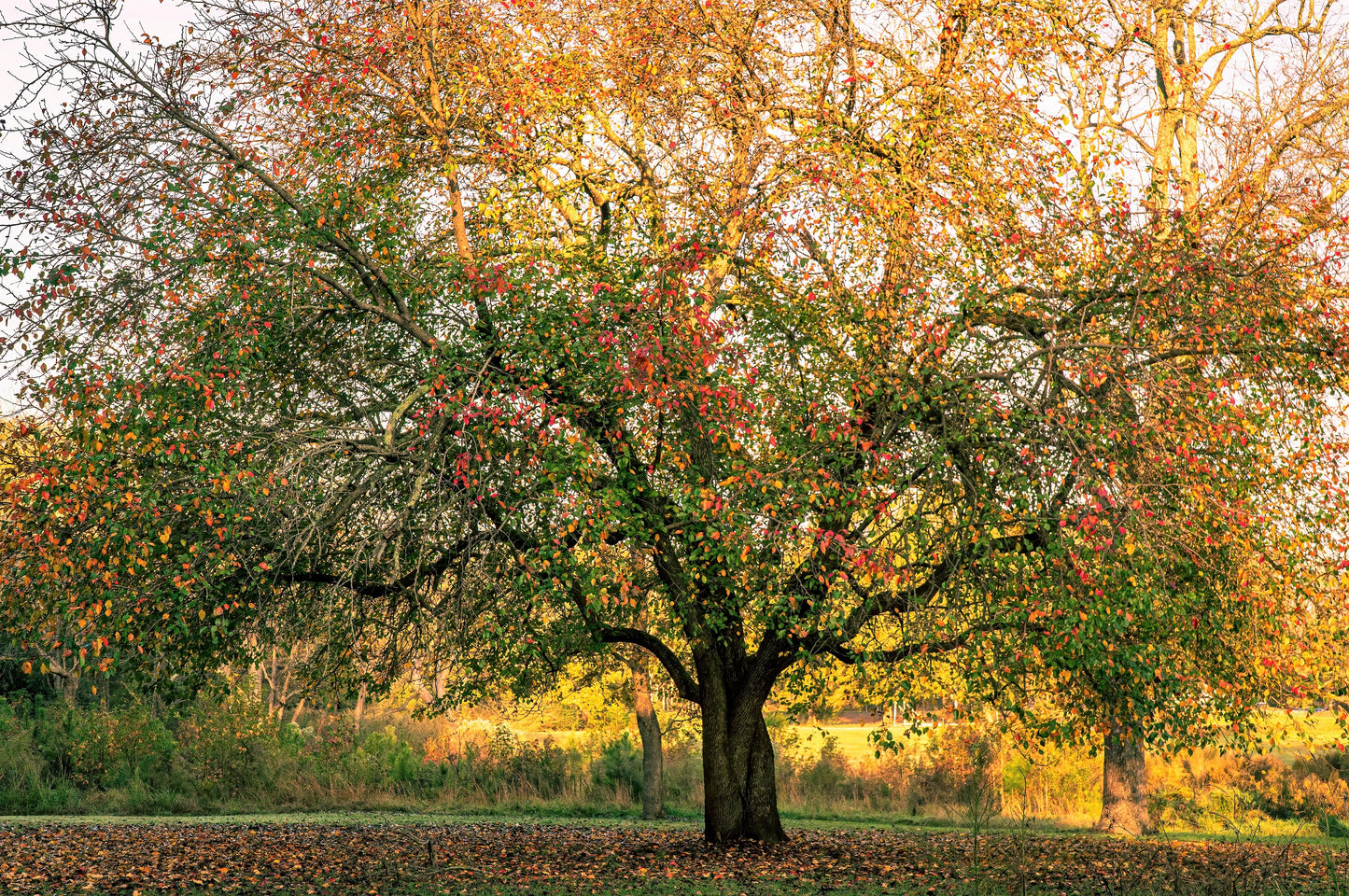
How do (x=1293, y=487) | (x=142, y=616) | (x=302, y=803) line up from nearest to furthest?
(x=142, y=616)
(x=1293, y=487)
(x=302, y=803)

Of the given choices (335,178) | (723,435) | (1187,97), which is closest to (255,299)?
(335,178)

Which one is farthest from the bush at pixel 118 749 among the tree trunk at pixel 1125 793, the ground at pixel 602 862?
the tree trunk at pixel 1125 793

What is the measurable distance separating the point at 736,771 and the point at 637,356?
6533mm

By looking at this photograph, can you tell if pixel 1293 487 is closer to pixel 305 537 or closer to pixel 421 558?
pixel 421 558

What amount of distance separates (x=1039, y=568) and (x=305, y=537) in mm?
7083

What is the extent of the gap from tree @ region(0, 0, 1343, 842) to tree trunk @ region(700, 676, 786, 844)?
1.19 meters

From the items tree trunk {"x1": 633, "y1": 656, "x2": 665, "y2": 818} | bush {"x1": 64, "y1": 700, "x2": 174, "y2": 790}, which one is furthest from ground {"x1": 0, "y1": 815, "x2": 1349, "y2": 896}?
bush {"x1": 64, "y1": 700, "x2": 174, "y2": 790}

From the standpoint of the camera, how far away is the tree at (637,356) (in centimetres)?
954

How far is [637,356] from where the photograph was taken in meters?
9.79

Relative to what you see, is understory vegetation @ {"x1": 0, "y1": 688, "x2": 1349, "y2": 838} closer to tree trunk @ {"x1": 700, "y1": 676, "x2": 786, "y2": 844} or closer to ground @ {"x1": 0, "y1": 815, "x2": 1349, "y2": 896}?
ground @ {"x1": 0, "y1": 815, "x2": 1349, "y2": 896}

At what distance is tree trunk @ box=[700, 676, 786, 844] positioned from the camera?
1364 cm

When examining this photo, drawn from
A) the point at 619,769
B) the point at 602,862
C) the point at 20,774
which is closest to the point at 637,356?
the point at 602,862

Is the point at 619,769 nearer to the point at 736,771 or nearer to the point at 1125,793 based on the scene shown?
the point at 1125,793

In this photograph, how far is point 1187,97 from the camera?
14484mm
